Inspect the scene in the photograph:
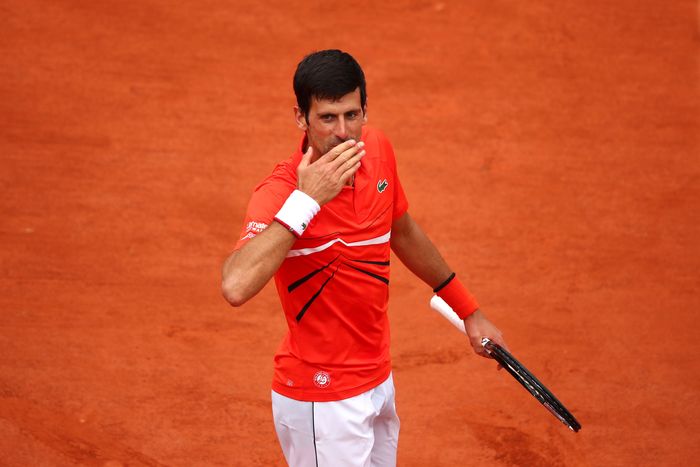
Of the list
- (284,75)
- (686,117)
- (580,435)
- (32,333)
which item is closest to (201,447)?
(32,333)

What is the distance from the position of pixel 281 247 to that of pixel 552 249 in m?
4.52

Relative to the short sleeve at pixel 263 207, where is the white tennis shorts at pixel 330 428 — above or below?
below

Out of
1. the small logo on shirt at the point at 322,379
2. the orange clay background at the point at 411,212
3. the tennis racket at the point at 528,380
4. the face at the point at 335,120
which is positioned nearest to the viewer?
the face at the point at 335,120

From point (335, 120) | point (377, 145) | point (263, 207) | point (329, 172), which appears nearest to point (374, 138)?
point (377, 145)

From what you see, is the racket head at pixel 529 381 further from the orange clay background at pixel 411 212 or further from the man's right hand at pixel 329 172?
the orange clay background at pixel 411 212

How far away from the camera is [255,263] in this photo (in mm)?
3592

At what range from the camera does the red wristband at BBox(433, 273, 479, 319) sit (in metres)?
4.54

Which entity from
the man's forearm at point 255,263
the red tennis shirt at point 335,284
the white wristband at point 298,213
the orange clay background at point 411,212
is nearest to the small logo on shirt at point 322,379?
the red tennis shirt at point 335,284

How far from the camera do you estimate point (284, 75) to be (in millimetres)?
9609

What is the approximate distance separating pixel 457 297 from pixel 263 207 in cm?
121

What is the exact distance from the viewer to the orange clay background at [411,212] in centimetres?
616

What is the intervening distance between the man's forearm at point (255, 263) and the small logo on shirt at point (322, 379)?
0.57 metres

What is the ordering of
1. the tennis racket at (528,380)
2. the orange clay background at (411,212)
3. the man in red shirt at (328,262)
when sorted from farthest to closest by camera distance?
the orange clay background at (411,212), the tennis racket at (528,380), the man in red shirt at (328,262)

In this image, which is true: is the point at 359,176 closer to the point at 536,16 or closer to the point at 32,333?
the point at 32,333
